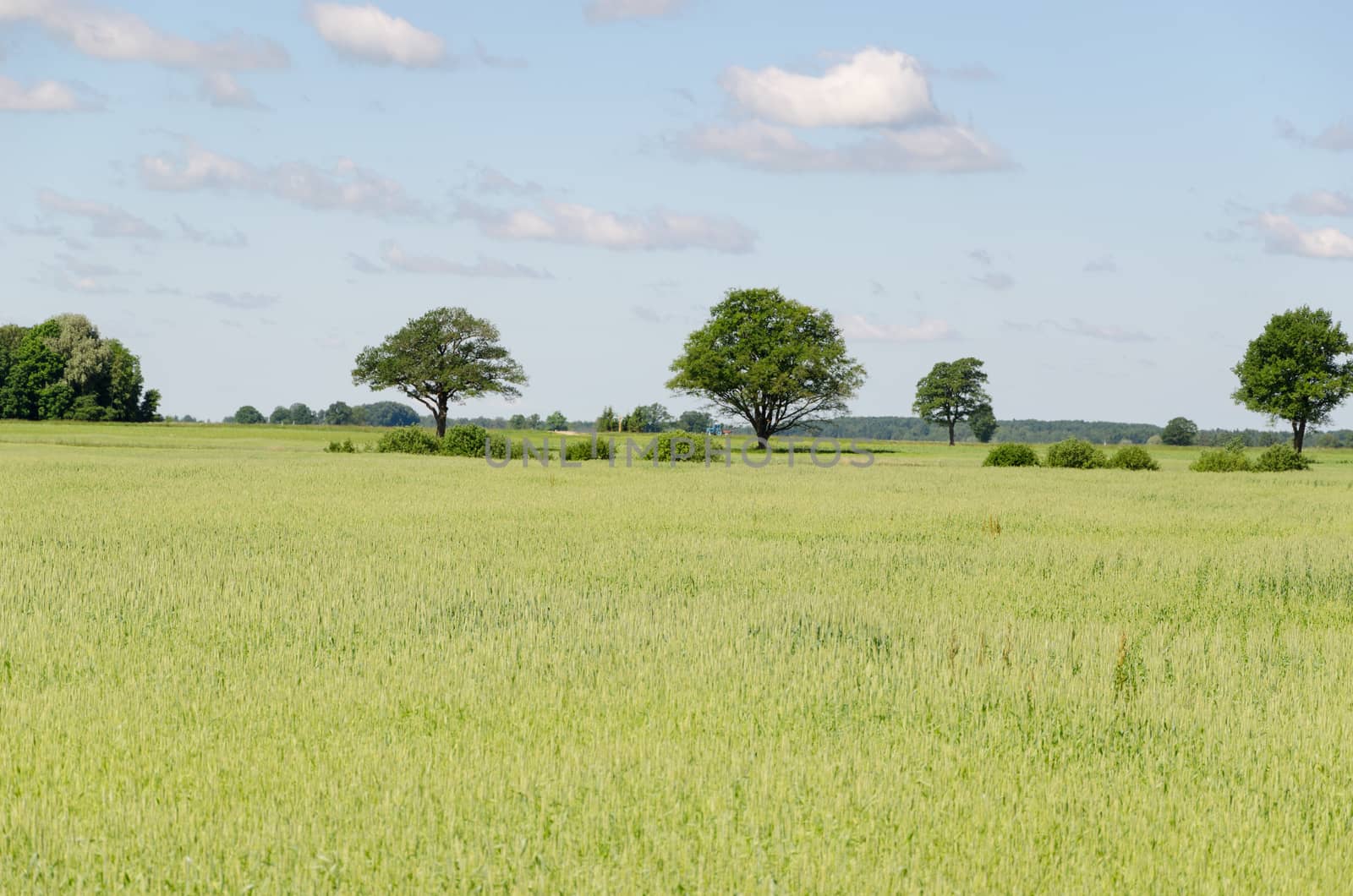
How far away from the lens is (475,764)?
6.30 metres

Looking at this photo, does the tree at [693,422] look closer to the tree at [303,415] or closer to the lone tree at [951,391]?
the lone tree at [951,391]

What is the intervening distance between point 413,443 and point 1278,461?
132 ft

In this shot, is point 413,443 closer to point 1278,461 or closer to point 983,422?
point 1278,461

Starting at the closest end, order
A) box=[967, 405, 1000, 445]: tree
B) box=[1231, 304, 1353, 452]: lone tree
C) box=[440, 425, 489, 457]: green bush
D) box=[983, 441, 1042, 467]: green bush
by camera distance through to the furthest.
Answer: box=[983, 441, 1042, 467]: green bush, box=[440, 425, 489, 457]: green bush, box=[1231, 304, 1353, 452]: lone tree, box=[967, 405, 1000, 445]: tree

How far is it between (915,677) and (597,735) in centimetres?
285

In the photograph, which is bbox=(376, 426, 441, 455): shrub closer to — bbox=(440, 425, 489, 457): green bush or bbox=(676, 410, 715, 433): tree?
bbox=(440, 425, 489, 457): green bush

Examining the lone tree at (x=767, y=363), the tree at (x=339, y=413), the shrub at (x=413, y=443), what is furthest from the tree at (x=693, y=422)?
the tree at (x=339, y=413)

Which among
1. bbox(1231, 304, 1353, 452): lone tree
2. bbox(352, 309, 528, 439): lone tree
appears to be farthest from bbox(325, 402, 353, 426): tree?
bbox(1231, 304, 1353, 452): lone tree

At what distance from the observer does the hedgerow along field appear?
17.2 feet

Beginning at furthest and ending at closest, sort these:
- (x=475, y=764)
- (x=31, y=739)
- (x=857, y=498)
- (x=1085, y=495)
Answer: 1. (x=1085, y=495)
2. (x=857, y=498)
3. (x=31, y=739)
4. (x=475, y=764)

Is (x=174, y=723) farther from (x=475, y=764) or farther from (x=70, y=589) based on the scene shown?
(x=70, y=589)

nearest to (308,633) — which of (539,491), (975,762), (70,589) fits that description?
(70,589)

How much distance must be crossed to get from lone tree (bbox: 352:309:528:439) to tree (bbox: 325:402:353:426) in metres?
92.5

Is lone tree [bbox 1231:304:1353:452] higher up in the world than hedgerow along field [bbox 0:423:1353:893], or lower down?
higher up
